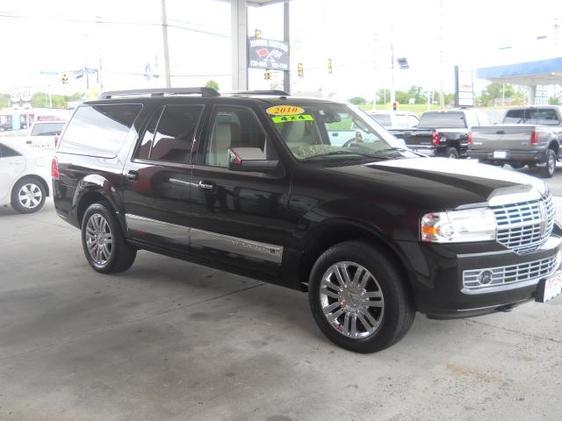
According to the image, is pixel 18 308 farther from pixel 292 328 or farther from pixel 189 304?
pixel 292 328

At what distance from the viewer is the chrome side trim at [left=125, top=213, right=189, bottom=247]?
5.23 meters

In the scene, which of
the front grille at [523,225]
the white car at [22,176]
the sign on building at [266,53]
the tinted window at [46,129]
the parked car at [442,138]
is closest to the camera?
the front grille at [523,225]

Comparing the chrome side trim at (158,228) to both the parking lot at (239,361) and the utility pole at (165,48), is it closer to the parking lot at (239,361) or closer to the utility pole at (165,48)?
the parking lot at (239,361)

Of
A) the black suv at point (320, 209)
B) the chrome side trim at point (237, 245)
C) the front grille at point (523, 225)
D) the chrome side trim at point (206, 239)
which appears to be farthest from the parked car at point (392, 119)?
the front grille at point (523, 225)

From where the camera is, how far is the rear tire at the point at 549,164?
14.6m

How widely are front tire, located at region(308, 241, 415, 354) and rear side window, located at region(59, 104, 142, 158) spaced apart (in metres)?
2.73

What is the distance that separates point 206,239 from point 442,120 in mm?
13735

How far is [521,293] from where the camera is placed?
382 cm

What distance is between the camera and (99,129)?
6.20 meters

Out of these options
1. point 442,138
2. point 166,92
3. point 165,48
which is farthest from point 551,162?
point 165,48

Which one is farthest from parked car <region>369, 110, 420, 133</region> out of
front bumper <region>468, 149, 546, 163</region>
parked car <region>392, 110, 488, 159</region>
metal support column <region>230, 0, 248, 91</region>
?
metal support column <region>230, 0, 248, 91</region>

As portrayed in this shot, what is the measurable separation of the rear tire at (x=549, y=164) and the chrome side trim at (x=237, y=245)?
1201 centimetres

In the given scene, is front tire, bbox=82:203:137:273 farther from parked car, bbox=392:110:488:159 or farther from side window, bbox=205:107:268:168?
parked car, bbox=392:110:488:159

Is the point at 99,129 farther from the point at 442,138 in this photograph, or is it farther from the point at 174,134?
the point at 442,138
